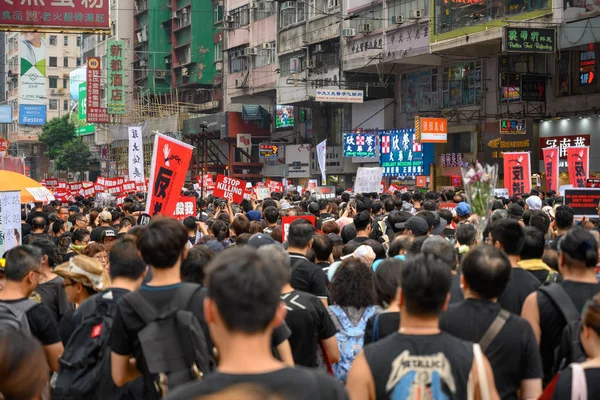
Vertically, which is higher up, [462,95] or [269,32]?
[269,32]

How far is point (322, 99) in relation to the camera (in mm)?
35906

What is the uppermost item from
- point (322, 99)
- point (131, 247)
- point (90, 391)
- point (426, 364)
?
point (322, 99)

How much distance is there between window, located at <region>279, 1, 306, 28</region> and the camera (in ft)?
152

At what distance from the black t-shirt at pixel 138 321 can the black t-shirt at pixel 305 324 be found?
1248 mm

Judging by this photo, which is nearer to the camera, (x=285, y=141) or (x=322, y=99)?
(x=322, y=99)

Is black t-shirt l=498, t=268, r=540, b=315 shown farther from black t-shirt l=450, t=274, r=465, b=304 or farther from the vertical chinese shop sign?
the vertical chinese shop sign

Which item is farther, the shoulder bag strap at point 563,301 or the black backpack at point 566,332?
the shoulder bag strap at point 563,301

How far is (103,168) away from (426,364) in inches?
A: 3113

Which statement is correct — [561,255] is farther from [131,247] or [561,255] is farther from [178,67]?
[178,67]

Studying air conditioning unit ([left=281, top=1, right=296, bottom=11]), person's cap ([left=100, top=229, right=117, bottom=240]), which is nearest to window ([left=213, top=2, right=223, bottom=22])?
air conditioning unit ([left=281, top=1, right=296, bottom=11])

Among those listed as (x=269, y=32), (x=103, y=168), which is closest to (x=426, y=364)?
(x=269, y=32)

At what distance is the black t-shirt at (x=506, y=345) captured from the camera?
427 cm

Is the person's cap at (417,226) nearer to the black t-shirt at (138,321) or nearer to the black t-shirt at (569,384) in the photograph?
the black t-shirt at (138,321)

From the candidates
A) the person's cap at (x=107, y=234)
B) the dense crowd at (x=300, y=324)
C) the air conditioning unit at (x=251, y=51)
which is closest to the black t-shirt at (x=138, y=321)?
the dense crowd at (x=300, y=324)
